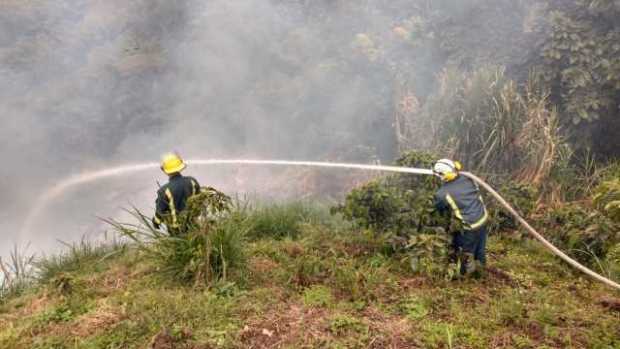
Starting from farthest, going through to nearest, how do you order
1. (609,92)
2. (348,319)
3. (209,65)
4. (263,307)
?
(209,65)
(609,92)
(263,307)
(348,319)

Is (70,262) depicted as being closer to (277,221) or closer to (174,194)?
(174,194)

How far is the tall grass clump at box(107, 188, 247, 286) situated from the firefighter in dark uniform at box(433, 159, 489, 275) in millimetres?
1796

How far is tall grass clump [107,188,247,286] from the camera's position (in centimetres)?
398

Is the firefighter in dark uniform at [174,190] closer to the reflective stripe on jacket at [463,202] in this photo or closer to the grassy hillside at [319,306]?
the grassy hillside at [319,306]

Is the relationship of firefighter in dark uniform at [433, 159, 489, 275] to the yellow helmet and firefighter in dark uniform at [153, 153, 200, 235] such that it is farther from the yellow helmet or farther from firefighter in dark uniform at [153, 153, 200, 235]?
the yellow helmet

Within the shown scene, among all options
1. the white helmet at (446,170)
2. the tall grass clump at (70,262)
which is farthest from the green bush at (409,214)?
the tall grass clump at (70,262)

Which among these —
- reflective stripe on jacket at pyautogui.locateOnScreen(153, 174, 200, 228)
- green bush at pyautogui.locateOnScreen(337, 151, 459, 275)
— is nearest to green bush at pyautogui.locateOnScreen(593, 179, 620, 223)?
green bush at pyautogui.locateOnScreen(337, 151, 459, 275)

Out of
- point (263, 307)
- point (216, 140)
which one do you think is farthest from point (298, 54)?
point (263, 307)

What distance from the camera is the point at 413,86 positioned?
9.14 m

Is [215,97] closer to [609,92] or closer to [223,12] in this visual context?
[223,12]

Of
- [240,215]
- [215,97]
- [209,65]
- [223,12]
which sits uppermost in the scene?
[223,12]

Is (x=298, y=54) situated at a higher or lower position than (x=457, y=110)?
higher

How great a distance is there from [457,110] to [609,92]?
6.83ft

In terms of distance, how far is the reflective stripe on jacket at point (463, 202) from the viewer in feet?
13.4
